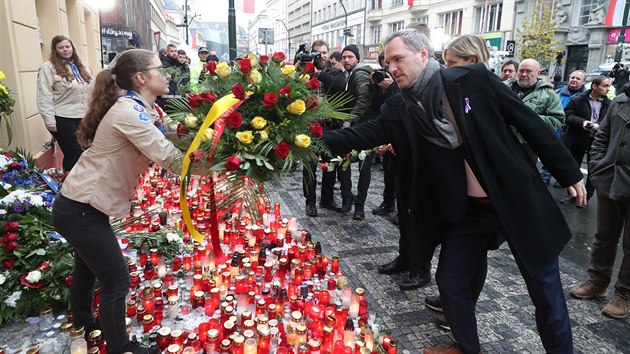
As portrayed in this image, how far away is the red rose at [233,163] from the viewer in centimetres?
204

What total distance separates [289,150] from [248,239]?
220 centimetres

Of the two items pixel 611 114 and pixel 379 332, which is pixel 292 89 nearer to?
pixel 379 332

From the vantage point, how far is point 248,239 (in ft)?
13.8

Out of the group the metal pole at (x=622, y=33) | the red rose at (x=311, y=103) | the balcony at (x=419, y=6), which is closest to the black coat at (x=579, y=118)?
the red rose at (x=311, y=103)

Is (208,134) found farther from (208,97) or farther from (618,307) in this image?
(618,307)

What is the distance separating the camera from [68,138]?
584 centimetres

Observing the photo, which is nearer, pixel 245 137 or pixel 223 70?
pixel 245 137

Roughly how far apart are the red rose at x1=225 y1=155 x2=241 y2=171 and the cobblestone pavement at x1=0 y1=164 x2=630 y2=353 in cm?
35

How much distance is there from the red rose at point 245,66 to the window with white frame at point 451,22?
34.0 meters

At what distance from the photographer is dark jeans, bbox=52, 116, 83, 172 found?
5695mm

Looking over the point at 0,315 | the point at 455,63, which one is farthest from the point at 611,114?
the point at 0,315


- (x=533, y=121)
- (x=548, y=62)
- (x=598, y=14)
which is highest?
(x=598, y=14)

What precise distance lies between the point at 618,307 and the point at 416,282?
1.58 meters

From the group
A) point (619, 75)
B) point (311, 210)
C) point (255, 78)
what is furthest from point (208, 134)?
point (619, 75)
